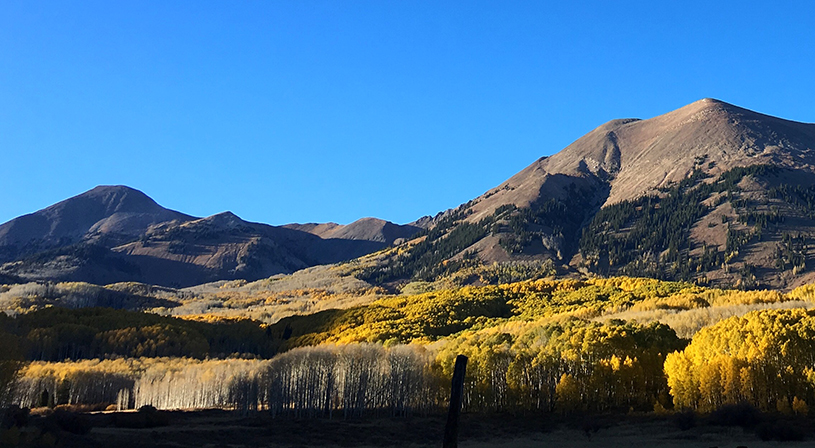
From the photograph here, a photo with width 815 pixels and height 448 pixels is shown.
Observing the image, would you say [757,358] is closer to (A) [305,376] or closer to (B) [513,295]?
(A) [305,376]

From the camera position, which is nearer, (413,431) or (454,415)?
(454,415)

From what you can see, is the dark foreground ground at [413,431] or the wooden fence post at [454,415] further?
the dark foreground ground at [413,431]

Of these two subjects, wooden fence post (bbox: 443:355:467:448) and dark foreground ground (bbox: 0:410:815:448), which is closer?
wooden fence post (bbox: 443:355:467:448)

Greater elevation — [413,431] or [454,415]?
[454,415]

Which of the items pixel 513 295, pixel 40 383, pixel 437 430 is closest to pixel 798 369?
pixel 437 430

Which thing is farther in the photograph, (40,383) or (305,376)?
(40,383)

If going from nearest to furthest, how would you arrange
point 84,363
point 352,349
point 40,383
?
point 352,349
point 40,383
point 84,363

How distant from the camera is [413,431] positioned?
73.2m

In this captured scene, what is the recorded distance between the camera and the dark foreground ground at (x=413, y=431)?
55.3m

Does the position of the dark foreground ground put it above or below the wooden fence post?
below

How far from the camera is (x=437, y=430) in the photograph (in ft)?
244

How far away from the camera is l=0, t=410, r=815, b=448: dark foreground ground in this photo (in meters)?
55.3

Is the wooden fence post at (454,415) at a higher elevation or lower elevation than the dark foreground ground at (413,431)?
higher

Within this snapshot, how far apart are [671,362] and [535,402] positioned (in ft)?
57.4
